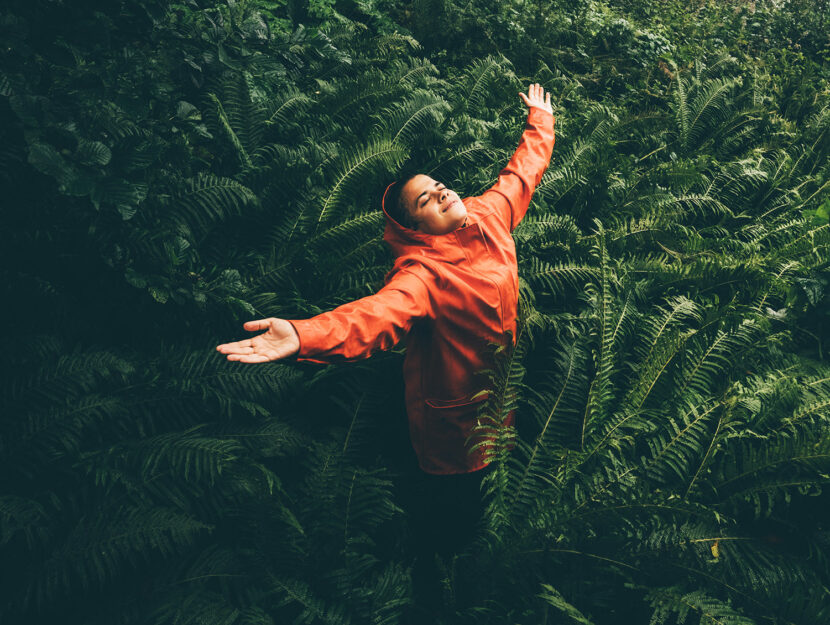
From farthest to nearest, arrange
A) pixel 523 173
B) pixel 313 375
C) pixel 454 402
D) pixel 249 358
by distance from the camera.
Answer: pixel 313 375 → pixel 523 173 → pixel 454 402 → pixel 249 358

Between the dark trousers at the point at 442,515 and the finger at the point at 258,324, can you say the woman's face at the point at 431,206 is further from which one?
the dark trousers at the point at 442,515

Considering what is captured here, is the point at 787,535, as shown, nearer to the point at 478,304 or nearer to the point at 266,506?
the point at 478,304

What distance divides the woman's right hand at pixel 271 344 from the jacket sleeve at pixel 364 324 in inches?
1.0

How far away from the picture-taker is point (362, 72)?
15.1 feet

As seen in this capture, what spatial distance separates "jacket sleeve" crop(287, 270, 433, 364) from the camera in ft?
5.49

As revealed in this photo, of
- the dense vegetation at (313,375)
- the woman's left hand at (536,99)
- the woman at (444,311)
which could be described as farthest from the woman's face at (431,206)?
the woman's left hand at (536,99)

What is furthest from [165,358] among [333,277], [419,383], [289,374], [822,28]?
[822,28]

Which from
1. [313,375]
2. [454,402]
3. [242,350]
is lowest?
[313,375]

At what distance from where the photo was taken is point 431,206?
2158 millimetres

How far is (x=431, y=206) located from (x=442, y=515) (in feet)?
5.51

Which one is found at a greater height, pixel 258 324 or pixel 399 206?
pixel 399 206

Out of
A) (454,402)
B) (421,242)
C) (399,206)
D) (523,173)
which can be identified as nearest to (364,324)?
(421,242)

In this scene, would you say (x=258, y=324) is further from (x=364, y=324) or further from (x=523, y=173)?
(x=523, y=173)

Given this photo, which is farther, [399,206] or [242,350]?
[399,206]
